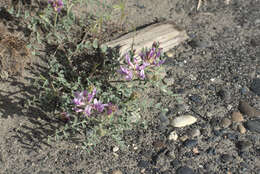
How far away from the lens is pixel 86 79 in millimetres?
3010

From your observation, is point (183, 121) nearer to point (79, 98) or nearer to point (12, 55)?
point (79, 98)

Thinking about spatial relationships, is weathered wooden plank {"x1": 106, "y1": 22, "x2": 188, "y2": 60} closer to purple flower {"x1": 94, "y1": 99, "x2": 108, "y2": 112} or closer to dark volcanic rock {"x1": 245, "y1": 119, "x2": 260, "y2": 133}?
purple flower {"x1": 94, "y1": 99, "x2": 108, "y2": 112}

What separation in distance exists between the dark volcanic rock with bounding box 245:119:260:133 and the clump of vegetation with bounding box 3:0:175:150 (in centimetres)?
78

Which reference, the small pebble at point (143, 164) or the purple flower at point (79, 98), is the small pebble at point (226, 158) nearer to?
the small pebble at point (143, 164)

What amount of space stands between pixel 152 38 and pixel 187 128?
3.46 feet

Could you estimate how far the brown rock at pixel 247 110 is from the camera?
312 centimetres

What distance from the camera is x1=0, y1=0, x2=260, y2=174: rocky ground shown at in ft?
9.02

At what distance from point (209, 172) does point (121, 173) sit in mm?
645

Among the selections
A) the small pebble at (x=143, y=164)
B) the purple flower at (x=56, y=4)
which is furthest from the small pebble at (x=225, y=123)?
the purple flower at (x=56, y=4)

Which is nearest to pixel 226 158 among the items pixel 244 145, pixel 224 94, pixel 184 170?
pixel 244 145

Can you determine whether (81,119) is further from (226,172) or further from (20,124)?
(226,172)

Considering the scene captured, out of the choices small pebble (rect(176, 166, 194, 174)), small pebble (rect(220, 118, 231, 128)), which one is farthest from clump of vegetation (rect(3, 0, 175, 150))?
small pebble (rect(220, 118, 231, 128))

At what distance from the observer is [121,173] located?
2.69m

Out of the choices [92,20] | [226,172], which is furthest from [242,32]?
[226,172]
